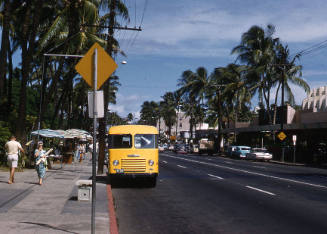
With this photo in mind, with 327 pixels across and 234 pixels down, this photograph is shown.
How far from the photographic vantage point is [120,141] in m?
19.0

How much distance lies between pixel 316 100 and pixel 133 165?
4129 centimetres

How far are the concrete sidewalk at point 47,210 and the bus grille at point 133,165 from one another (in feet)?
4.91

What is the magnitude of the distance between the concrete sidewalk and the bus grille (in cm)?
150

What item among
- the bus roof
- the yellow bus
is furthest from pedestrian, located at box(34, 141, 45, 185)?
the bus roof

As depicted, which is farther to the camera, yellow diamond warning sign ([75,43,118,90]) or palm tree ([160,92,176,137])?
palm tree ([160,92,176,137])

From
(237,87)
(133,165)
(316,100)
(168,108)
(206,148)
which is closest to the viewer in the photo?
(133,165)

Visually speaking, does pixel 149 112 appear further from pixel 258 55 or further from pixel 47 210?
pixel 47 210

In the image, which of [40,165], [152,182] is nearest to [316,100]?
[152,182]

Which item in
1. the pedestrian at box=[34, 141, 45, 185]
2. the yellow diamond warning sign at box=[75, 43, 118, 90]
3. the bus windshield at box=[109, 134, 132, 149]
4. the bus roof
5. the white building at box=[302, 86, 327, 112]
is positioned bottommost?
the pedestrian at box=[34, 141, 45, 185]

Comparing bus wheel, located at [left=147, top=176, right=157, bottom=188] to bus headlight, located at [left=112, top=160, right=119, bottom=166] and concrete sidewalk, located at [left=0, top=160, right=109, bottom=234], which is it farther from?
concrete sidewalk, located at [left=0, top=160, right=109, bottom=234]

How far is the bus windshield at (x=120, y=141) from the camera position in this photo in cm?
1888

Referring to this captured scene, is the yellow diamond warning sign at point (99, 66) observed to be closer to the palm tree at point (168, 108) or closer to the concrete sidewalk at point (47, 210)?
the concrete sidewalk at point (47, 210)

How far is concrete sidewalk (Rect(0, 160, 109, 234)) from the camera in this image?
9.20 metres

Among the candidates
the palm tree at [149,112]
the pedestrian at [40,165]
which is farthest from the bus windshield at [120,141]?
the palm tree at [149,112]
